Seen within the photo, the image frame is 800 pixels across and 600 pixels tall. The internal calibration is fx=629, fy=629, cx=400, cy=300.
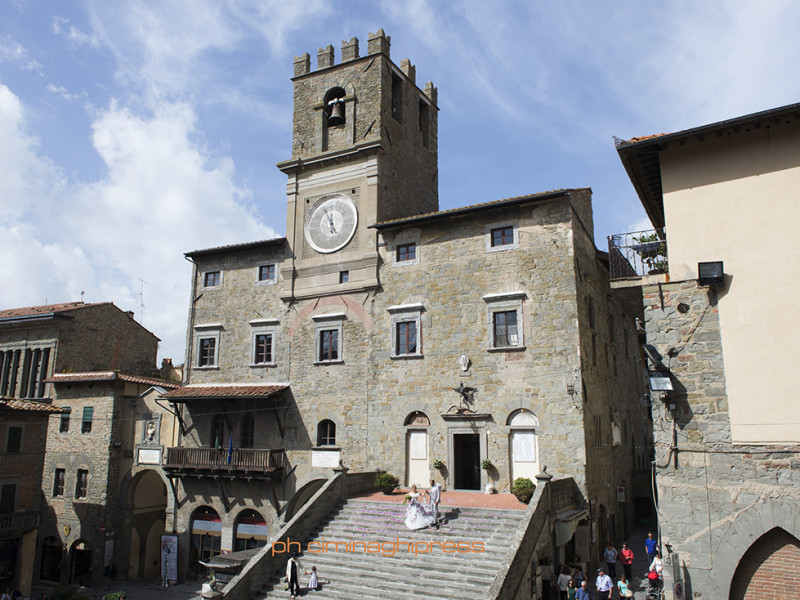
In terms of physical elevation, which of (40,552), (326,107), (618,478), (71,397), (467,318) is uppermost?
(326,107)

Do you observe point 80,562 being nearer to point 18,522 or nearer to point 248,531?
point 18,522

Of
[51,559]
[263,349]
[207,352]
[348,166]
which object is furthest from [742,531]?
[51,559]

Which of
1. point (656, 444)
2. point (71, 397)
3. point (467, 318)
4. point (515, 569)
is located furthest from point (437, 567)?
point (71, 397)

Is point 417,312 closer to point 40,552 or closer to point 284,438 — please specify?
point 284,438

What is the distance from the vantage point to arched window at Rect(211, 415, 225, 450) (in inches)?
1118

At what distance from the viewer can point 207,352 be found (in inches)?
1185

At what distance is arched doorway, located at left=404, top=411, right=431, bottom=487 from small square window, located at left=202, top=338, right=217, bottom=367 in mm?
10834

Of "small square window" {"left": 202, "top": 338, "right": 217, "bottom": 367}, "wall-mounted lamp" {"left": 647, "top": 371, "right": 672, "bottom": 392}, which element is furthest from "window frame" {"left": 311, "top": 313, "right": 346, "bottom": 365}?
"wall-mounted lamp" {"left": 647, "top": 371, "right": 672, "bottom": 392}

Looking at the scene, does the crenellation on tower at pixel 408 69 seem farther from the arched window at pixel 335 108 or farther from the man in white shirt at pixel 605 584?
the man in white shirt at pixel 605 584

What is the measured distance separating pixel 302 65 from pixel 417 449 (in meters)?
19.4

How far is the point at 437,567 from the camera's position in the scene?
17.1m

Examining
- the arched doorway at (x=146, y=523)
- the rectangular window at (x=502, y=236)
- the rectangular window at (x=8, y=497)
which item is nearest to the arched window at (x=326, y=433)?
the rectangular window at (x=502, y=236)

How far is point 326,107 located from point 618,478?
2127cm

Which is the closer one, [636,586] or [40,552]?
[636,586]
